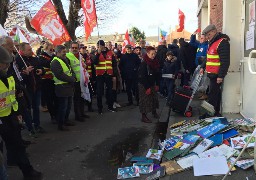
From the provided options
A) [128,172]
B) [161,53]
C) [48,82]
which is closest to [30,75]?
[48,82]

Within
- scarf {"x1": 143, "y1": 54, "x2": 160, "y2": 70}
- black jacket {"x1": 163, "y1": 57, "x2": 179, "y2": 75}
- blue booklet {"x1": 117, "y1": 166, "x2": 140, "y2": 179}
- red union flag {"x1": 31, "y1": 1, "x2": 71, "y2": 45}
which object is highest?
red union flag {"x1": 31, "y1": 1, "x2": 71, "y2": 45}

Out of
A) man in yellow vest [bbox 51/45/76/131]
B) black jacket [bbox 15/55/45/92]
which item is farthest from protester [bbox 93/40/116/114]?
black jacket [bbox 15/55/45/92]

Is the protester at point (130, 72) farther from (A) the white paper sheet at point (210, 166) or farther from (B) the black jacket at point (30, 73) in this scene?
(A) the white paper sheet at point (210, 166)

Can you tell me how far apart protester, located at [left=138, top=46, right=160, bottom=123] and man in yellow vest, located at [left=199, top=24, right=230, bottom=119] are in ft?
4.44

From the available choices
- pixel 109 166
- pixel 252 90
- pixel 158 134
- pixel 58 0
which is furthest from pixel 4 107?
pixel 58 0

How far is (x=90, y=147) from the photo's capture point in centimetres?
591

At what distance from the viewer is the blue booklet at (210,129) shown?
520 centimetres

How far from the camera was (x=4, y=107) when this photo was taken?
13.1ft

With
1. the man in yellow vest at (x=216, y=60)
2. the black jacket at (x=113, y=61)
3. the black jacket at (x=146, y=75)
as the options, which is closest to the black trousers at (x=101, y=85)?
the black jacket at (x=113, y=61)

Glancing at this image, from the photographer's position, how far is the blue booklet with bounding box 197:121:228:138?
5195 mm

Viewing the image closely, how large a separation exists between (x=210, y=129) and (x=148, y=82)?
2308mm

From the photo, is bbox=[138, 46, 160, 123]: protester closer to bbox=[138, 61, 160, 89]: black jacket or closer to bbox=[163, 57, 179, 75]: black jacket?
bbox=[138, 61, 160, 89]: black jacket

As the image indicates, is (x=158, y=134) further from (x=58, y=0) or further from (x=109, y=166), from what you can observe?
(x=58, y=0)

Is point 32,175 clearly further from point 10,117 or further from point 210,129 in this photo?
point 210,129
